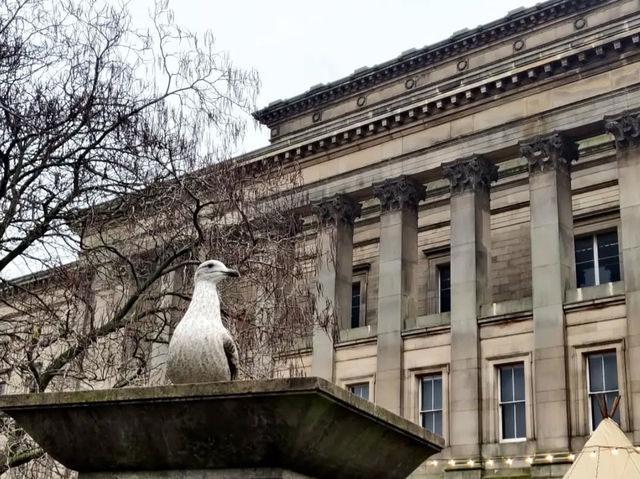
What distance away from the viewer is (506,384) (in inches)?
1259

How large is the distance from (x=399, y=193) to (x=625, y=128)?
8876 millimetres

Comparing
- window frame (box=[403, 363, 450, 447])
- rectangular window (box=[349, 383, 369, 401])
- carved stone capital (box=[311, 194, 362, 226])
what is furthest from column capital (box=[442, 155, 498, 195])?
rectangular window (box=[349, 383, 369, 401])

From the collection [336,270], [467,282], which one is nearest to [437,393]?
[467,282]

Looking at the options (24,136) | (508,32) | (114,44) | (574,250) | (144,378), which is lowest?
(144,378)

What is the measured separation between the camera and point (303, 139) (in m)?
37.9

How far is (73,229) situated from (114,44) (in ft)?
10.4

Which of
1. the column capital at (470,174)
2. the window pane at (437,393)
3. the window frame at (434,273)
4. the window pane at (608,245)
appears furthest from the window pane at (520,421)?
the column capital at (470,174)

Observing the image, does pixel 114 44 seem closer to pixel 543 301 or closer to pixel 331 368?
pixel 543 301

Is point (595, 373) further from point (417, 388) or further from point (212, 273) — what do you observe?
point (212, 273)

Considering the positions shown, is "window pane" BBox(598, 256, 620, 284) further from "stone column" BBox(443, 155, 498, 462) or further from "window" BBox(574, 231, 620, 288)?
"stone column" BBox(443, 155, 498, 462)

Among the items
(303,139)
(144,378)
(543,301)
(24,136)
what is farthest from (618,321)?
(24,136)

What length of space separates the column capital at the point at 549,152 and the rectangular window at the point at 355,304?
410 inches

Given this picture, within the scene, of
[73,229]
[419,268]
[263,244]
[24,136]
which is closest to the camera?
[24,136]

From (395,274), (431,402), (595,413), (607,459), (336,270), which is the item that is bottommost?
(607,459)
